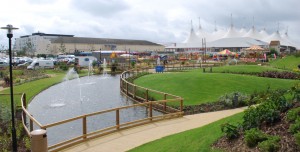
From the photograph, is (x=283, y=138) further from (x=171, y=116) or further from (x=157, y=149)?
(x=171, y=116)

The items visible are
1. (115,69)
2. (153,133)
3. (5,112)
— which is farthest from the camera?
(115,69)

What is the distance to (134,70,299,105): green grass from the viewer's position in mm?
22066

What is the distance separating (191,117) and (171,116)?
97 cm

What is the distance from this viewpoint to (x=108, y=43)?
486ft

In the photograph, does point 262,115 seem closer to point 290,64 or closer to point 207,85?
point 207,85

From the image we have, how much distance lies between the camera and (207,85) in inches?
968

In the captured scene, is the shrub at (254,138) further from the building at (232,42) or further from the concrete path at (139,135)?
the building at (232,42)

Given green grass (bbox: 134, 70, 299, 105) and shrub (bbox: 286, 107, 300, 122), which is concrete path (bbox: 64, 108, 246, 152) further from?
shrub (bbox: 286, 107, 300, 122)

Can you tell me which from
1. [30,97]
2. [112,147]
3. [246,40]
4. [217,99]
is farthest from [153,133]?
[246,40]

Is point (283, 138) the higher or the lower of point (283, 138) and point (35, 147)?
the higher

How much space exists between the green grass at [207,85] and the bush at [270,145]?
41.4 ft

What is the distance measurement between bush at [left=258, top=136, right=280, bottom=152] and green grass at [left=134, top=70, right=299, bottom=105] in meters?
12.6

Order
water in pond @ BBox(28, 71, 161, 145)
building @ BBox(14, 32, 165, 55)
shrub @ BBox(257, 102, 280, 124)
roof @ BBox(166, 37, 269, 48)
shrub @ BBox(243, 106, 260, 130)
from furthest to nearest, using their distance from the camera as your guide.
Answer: building @ BBox(14, 32, 165, 55) < roof @ BBox(166, 37, 269, 48) < water in pond @ BBox(28, 71, 161, 145) < shrub @ BBox(243, 106, 260, 130) < shrub @ BBox(257, 102, 280, 124)

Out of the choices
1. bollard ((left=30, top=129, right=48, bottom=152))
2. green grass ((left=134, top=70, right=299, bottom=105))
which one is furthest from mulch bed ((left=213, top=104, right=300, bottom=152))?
green grass ((left=134, top=70, right=299, bottom=105))
